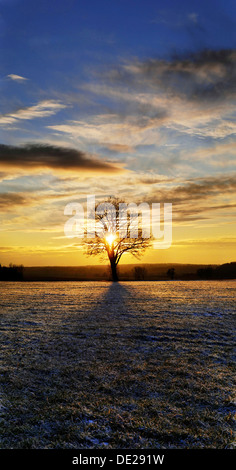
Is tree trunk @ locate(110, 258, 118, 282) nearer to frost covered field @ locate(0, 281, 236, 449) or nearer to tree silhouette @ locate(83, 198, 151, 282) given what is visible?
tree silhouette @ locate(83, 198, 151, 282)

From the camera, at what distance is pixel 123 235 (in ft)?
149

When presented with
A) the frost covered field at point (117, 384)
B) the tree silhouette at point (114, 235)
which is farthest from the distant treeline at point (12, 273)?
the frost covered field at point (117, 384)

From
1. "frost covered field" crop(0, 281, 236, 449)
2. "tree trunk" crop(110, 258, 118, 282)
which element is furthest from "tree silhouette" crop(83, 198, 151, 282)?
"frost covered field" crop(0, 281, 236, 449)

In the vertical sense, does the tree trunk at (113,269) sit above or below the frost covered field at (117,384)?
above

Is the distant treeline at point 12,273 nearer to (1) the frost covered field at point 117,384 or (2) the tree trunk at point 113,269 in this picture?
(2) the tree trunk at point 113,269

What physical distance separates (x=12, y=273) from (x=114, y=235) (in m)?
16.2

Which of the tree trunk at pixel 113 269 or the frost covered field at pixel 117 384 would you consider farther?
the tree trunk at pixel 113 269

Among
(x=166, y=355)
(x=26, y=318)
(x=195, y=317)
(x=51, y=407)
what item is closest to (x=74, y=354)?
(x=166, y=355)

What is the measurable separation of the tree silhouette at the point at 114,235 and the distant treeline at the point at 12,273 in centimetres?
1068

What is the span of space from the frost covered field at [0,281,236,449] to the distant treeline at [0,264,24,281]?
3531 centimetres

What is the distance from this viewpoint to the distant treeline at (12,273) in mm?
45347
